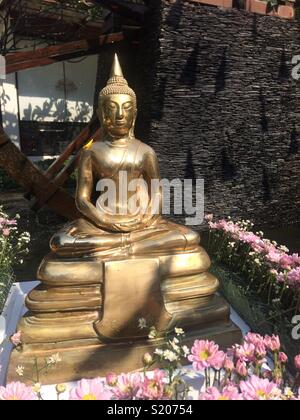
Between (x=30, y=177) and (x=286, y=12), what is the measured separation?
3.88 meters

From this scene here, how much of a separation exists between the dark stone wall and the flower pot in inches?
3.6

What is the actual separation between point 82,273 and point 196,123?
329 cm

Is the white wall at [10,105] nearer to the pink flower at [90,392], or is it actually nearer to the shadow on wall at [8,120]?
the shadow on wall at [8,120]

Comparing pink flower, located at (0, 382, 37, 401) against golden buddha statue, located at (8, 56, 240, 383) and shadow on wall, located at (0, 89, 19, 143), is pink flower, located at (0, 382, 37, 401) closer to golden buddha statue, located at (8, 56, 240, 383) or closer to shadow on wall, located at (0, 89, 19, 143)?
golden buddha statue, located at (8, 56, 240, 383)

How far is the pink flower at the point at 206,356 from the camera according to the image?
1.31 metres

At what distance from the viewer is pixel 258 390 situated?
115cm

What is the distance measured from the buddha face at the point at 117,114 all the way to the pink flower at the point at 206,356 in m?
1.43

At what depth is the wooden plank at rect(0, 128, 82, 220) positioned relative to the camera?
4402 mm

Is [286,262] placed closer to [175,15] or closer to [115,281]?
[115,281]

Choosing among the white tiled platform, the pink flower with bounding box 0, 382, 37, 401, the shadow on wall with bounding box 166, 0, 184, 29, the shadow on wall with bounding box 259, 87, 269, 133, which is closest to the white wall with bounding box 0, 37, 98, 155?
the shadow on wall with bounding box 166, 0, 184, 29

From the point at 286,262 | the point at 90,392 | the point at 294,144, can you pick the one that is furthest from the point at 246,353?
the point at 294,144

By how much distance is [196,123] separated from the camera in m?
4.75

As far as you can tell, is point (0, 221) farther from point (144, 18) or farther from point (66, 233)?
point (144, 18)

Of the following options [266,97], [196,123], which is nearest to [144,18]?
[196,123]
